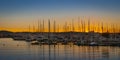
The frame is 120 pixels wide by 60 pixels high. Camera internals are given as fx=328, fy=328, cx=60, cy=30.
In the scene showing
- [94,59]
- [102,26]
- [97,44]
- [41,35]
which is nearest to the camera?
[94,59]

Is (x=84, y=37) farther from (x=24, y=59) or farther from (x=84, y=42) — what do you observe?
(x=24, y=59)

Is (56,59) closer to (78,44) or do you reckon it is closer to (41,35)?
(78,44)

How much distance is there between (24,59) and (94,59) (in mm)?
10282

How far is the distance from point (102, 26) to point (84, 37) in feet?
25.3

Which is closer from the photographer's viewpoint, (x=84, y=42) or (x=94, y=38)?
(x=84, y=42)

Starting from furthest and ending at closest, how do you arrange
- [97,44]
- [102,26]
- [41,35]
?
[41,35] → [102,26] → [97,44]

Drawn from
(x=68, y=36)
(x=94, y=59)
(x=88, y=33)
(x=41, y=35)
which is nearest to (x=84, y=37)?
(x=88, y=33)

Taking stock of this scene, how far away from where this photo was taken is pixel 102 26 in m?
90.8

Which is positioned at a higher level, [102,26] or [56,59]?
[102,26]

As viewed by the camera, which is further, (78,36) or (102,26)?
(78,36)

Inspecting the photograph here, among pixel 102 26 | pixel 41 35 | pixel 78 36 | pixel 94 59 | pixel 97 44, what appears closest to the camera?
pixel 94 59

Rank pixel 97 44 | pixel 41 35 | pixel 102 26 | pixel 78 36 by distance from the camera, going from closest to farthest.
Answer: pixel 97 44 → pixel 102 26 → pixel 78 36 → pixel 41 35

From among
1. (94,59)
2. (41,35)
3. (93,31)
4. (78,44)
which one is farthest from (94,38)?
(94,59)

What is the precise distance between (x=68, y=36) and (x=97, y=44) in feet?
73.8
